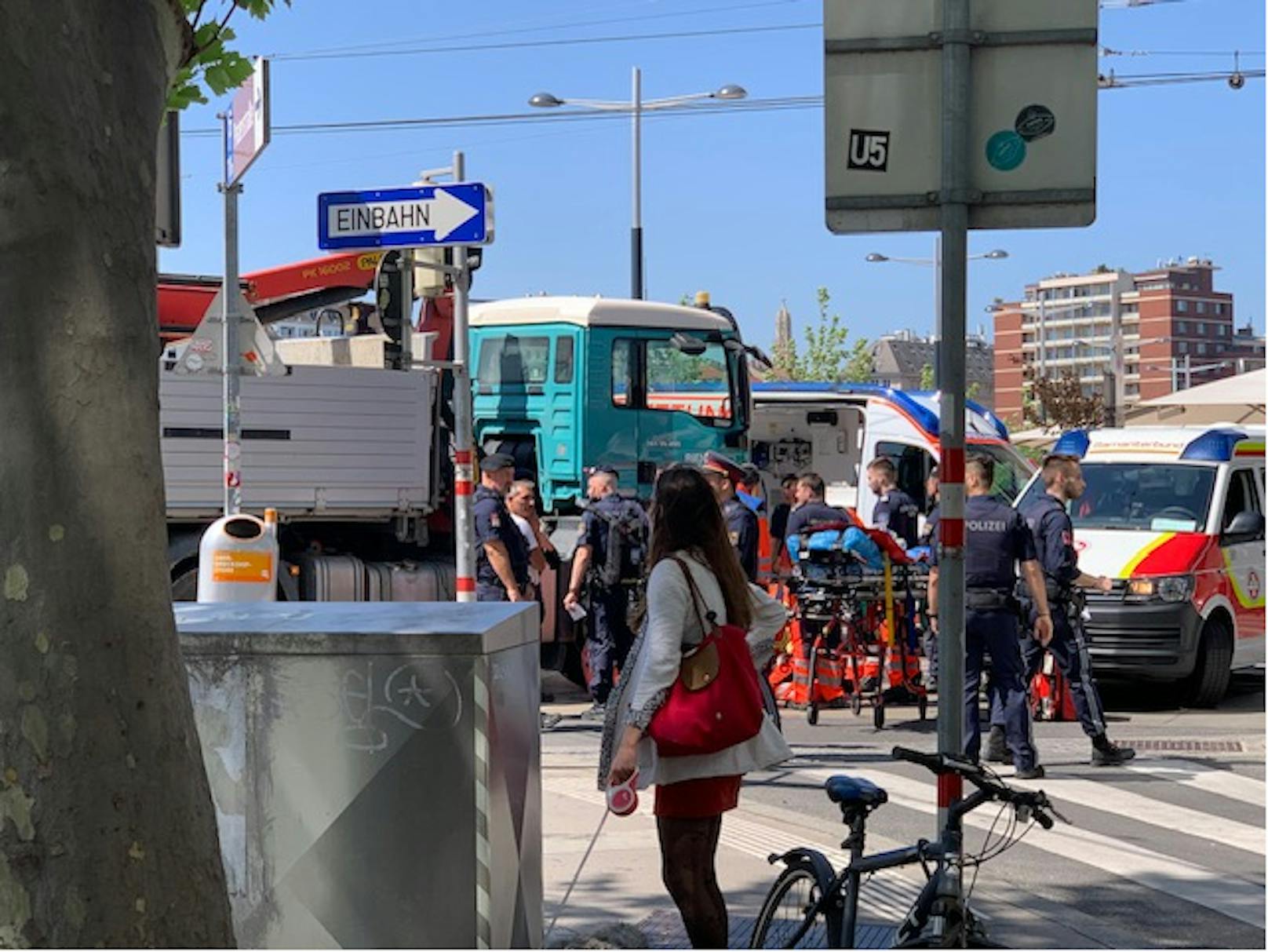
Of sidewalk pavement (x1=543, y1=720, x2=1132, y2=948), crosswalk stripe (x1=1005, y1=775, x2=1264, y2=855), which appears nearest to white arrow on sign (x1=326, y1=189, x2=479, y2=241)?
sidewalk pavement (x1=543, y1=720, x2=1132, y2=948)

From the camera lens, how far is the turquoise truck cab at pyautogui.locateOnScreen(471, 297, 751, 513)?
670 inches

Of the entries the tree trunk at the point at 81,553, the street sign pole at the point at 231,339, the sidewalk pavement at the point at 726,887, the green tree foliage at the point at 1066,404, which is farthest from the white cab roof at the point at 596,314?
the green tree foliage at the point at 1066,404

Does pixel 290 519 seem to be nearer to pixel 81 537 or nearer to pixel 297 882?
pixel 297 882

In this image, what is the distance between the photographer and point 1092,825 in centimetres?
930

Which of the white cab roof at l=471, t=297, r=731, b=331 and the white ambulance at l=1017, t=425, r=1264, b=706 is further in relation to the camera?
the white cab roof at l=471, t=297, r=731, b=331

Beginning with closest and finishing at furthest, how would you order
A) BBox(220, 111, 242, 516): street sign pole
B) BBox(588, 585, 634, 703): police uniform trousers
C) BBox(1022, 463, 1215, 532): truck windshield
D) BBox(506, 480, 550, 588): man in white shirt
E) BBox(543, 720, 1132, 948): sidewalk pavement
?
BBox(543, 720, 1132, 948): sidewalk pavement
BBox(220, 111, 242, 516): street sign pole
BBox(506, 480, 550, 588): man in white shirt
BBox(588, 585, 634, 703): police uniform trousers
BBox(1022, 463, 1215, 532): truck windshield

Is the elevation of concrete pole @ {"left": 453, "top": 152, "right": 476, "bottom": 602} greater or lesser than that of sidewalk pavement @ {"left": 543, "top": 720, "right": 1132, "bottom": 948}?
greater

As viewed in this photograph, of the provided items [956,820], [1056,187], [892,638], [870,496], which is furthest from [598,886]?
[870,496]

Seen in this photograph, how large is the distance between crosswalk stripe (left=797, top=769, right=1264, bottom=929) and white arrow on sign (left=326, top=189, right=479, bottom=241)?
416 cm

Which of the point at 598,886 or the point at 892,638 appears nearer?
the point at 598,886

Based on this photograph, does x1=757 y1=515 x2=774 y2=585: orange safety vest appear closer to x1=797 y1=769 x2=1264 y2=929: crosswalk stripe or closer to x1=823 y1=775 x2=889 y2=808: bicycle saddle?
x1=797 y1=769 x2=1264 y2=929: crosswalk stripe

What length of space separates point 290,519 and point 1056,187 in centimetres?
993

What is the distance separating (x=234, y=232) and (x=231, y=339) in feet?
2.18

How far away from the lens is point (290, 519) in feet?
47.7
